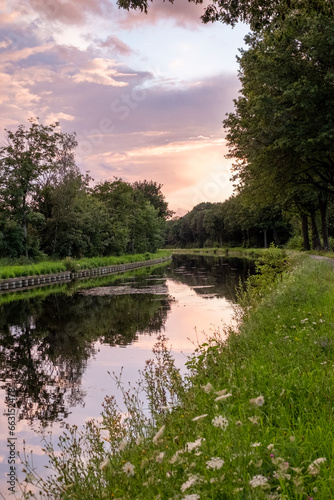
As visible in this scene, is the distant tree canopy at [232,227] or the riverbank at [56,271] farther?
the distant tree canopy at [232,227]

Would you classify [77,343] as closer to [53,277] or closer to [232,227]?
[53,277]

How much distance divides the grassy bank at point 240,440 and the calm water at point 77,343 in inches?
64.1

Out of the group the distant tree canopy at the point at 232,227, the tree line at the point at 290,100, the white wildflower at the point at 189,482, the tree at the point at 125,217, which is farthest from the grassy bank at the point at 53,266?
the white wildflower at the point at 189,482

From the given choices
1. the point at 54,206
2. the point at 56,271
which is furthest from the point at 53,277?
the point at 54,206

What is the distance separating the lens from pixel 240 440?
9.95 feet

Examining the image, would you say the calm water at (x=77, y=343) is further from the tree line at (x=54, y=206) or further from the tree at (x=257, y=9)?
the tree line at (x=54, y=206)

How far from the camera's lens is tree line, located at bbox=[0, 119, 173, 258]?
1516 inches

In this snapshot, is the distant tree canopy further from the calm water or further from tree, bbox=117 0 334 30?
tree, bbox=117 0 334 30

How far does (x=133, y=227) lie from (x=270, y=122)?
Result: 46.8 m

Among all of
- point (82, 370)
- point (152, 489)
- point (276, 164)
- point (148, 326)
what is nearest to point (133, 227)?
point (276, 164)

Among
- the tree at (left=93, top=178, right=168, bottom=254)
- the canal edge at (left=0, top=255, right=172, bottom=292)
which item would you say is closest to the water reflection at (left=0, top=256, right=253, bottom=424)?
the canal edge at (left=0, top=255, right=172, bottom=292)

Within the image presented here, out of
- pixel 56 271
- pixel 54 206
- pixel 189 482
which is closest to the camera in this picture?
pixel 189 482

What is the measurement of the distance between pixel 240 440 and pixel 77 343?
11.2 meters

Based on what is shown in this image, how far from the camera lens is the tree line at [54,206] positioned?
3850 centimetres
